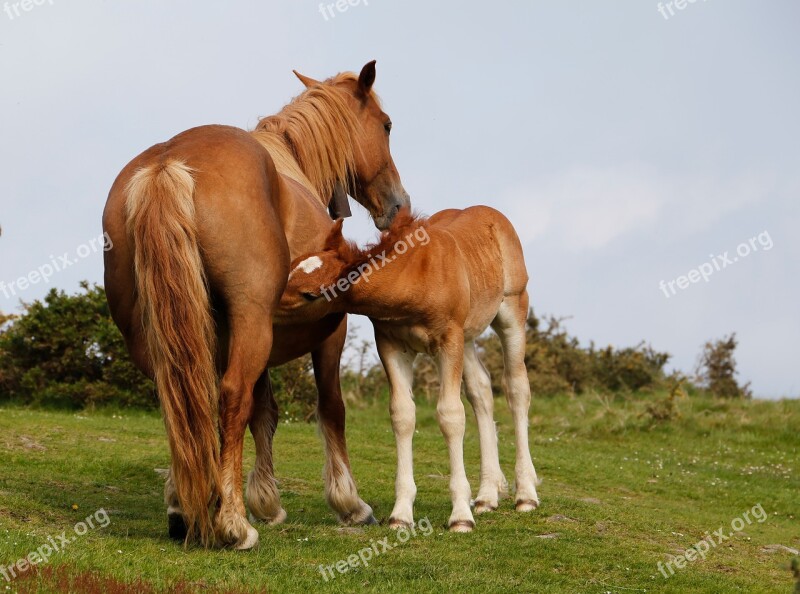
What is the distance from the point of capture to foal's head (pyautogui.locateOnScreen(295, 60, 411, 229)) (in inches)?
350

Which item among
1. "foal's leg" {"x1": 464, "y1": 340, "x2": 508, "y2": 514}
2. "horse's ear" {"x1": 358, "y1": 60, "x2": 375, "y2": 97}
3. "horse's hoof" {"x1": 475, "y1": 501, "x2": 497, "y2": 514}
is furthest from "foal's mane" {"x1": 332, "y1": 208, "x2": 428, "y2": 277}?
"horse's hoof" {"x1": 475, "y1": 501, "x2": 497, "y2": 514}

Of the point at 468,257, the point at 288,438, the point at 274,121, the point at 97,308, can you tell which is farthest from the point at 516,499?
the point at 97,308

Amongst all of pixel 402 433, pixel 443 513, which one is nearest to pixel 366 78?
pixel 402 433

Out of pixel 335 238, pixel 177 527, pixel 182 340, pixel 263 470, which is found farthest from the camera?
pixel 263 470

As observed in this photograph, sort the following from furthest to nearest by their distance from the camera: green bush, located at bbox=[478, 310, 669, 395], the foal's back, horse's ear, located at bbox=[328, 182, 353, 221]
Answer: green bush, located at bbox=[478, 310, 669, 395] → horse's ear, located at bbox=[328, 182, 353, 221] → the foal's back

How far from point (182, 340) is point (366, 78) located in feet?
12.2

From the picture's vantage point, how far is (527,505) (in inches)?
331

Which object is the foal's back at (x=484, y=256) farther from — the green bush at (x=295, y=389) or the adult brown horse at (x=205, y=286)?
the green bush at (x=295, y=389)

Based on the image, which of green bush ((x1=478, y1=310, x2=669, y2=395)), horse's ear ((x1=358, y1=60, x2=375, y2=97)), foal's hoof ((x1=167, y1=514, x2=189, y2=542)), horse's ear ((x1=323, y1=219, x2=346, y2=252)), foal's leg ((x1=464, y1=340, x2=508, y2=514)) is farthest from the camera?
green bush ((x1=478, y1=310, x2=669, y2=395))

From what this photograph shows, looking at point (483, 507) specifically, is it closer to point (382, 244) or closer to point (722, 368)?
point (382, 244)

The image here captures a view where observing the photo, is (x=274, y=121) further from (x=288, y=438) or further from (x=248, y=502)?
(x=288, y=438)

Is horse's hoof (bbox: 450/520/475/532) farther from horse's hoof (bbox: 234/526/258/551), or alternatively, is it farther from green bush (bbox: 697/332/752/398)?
green bush (bbox: 697/332/752/398)

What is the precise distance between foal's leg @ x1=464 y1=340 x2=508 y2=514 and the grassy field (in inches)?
8.5

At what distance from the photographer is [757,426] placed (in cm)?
1695
